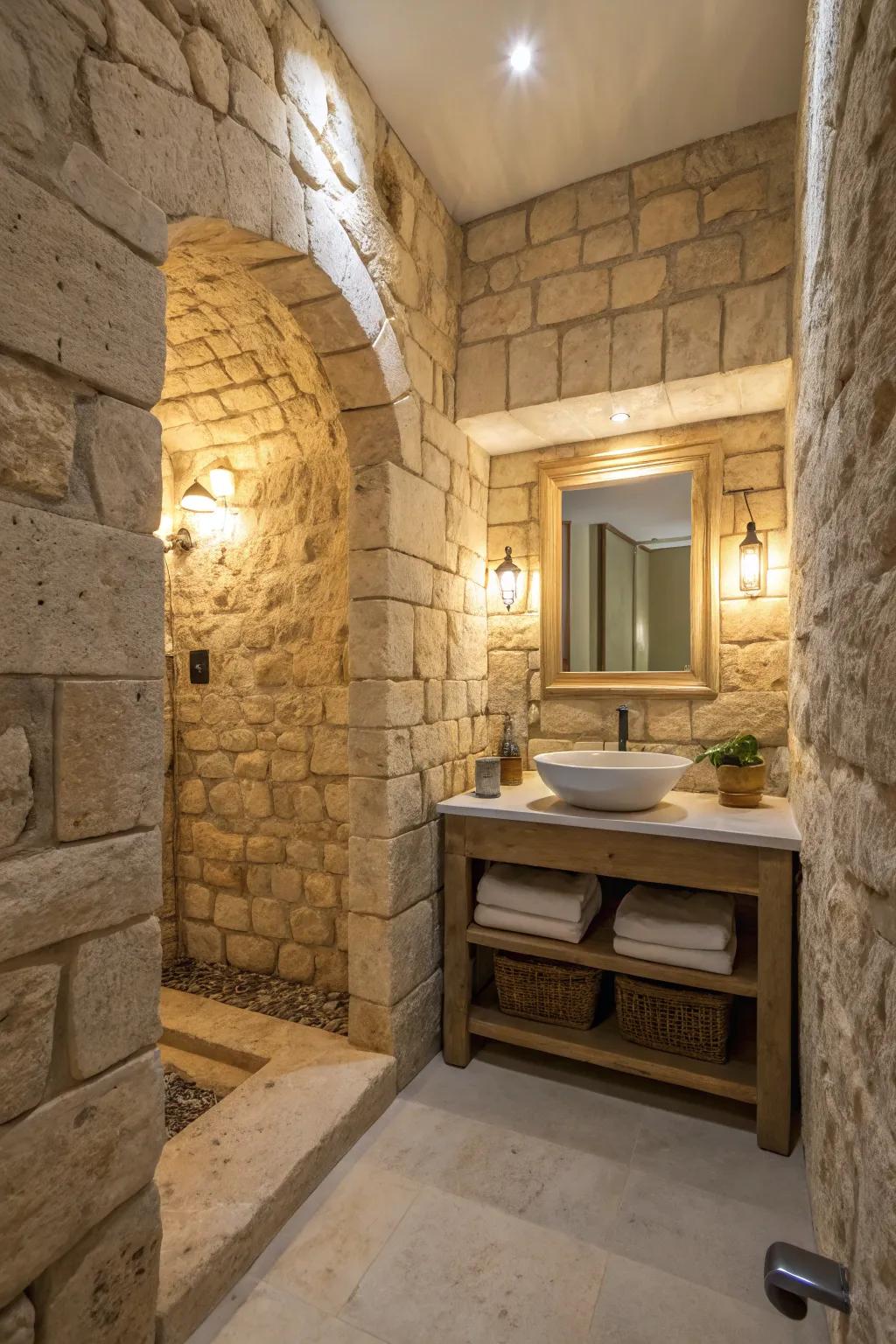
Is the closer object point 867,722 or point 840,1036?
point 867,722

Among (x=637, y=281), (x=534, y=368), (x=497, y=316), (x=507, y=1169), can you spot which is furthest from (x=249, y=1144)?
(x=637, y=281)

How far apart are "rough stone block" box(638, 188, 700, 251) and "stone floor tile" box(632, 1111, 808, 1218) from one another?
3152 mm

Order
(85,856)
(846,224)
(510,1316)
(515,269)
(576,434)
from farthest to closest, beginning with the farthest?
1. (576,434)
2. (515,269)
3. (510,1316)
4. (85,856)
5. (846,224)

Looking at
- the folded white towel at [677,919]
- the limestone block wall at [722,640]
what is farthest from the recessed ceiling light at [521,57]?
the folded white towel at [677,919]

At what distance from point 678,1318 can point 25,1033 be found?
1.57 meters

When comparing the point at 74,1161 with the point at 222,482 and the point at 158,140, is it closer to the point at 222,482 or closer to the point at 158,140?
the point at 158,140

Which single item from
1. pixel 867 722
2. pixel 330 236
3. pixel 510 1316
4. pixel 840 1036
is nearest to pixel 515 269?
pixel 330 236

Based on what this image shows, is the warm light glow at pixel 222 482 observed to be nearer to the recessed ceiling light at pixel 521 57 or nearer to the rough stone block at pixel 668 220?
the recessed ceiling light at pixel 521 57

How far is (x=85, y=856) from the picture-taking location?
1142 millimetres

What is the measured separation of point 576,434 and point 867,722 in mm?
2316

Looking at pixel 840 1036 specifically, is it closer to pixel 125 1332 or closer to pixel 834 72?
pixel 125 1332

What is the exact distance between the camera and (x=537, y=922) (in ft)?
7.65

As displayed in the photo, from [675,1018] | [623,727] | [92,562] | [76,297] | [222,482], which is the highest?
[222,482]

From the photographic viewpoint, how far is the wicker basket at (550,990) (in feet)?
7.73
